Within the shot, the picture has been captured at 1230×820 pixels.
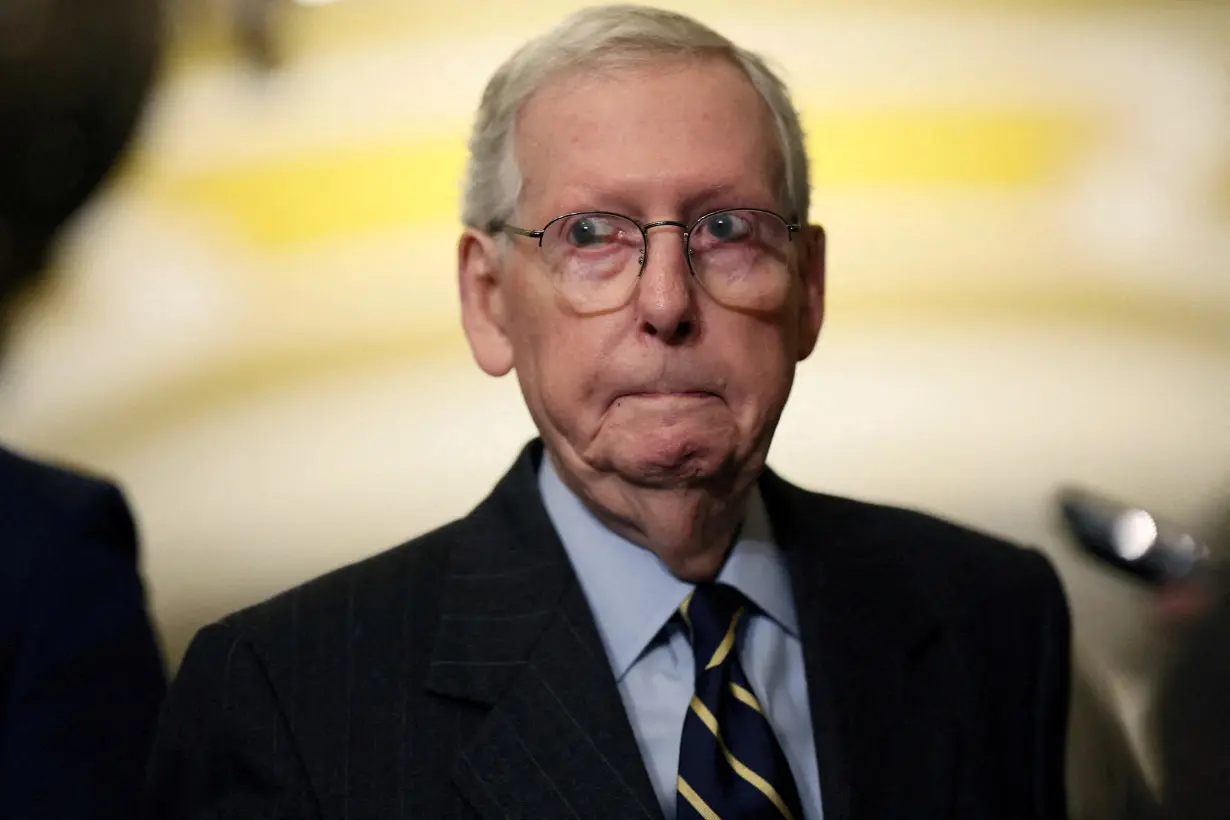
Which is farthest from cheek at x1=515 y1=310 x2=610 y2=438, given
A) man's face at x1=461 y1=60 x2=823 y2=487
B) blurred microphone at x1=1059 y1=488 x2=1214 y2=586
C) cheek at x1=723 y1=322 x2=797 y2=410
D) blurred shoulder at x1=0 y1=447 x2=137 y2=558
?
blurred microphone at x1=1059 y1=488 x2=1214 y2=586

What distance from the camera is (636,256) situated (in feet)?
3.45

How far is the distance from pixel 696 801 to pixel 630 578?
21 centimetres

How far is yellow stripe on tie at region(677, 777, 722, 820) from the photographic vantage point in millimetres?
1044

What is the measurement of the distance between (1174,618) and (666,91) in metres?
0.90

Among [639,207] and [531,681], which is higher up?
[639,207]

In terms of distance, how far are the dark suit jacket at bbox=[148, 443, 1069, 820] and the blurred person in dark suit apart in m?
0.09

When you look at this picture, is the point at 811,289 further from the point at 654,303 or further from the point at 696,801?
the point at 696,801

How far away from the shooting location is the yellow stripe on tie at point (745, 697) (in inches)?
43.5

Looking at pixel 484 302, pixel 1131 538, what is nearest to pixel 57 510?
pixel 484 302

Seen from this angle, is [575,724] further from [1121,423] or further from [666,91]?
[1121,423]

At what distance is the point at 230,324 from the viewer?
135 centimetres

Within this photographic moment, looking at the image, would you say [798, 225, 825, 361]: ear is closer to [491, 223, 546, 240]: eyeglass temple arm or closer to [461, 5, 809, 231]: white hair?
[461, 5, 809, 231]: white hair

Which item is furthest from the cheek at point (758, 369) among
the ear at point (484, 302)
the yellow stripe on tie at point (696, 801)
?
the yellow stripe on tie at point (696, 801)

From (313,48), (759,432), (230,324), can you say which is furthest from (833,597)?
(313,48)
